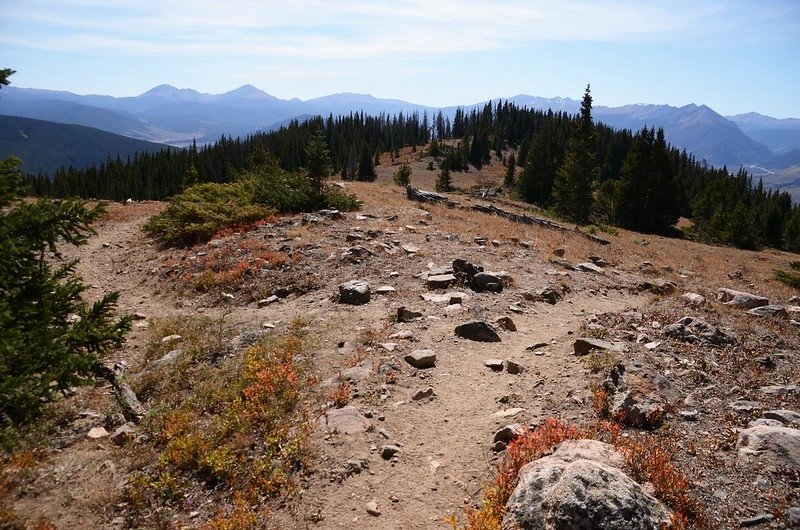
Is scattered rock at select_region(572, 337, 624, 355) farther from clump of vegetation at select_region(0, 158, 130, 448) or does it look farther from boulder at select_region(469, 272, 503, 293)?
clump of vegetation at select_region(0, 158, 130, 448)

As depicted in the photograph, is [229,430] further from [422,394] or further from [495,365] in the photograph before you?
[495,365]

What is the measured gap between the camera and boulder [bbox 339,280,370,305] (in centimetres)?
1316

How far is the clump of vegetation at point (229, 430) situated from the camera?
640cm

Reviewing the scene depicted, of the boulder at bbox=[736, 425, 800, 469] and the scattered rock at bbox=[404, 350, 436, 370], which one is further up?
the boulder at bbox=[736, 425, 800, 469]

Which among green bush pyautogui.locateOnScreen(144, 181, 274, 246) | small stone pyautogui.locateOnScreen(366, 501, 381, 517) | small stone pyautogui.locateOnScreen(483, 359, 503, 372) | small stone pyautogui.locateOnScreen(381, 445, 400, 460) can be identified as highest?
green bush pyautogui.locateOnScreen(144, 181, 274, 246)

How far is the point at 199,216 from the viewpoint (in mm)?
21234

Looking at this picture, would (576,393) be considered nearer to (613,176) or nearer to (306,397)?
(306,397)

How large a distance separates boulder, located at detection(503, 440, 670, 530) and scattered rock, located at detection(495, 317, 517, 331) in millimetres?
5825

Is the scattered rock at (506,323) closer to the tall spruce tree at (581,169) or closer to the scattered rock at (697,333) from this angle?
the scattered rock at (697,333)

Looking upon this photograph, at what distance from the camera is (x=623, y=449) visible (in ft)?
20.3

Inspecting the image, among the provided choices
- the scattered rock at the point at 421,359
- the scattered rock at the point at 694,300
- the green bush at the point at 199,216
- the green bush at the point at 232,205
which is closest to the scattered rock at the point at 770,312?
the scattered rock at the point at 694,300

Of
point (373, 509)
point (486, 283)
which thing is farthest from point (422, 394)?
point (486, 283)

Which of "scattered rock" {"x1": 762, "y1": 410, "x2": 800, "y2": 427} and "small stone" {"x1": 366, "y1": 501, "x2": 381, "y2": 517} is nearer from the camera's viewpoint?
"small stone" {"x1": 366, "y1": 501, "x2": 381, "y2": 517}

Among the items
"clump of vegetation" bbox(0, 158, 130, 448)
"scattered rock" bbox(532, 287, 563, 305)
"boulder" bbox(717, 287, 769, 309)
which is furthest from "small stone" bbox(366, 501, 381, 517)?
"boulder" bbox(717, 287, 769, 309)
